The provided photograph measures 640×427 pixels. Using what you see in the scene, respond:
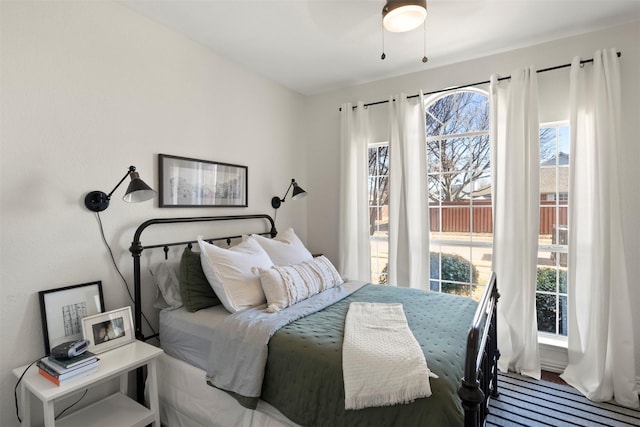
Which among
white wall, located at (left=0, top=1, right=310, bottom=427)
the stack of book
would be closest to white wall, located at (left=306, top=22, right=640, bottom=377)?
white wall, located at (left=0, top=1, right=310, bottom=427)

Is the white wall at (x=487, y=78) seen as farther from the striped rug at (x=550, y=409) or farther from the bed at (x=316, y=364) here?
the bed at (x=316, y=364)

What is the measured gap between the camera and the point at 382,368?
1.29 metres

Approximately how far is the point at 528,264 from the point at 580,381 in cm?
89

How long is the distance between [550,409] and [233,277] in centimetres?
225

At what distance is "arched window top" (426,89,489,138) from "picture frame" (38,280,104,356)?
2.98 m

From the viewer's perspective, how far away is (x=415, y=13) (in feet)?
6.24

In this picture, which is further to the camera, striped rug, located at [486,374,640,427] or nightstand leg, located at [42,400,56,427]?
striped rug, located at [486,374,640,427]

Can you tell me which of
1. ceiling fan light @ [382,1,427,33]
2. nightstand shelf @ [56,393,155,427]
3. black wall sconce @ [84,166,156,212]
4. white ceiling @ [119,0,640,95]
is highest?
white ceiling @ [119,0,640,95]

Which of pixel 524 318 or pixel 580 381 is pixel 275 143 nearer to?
pixel 524 318

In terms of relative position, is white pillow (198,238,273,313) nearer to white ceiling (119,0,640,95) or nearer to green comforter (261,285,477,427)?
green comforter (261,285,477,427)

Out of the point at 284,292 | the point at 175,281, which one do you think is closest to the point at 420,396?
the point at 284,292

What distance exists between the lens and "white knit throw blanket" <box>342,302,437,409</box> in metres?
1.21

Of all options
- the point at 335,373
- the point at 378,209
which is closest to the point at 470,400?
the point at 335,373

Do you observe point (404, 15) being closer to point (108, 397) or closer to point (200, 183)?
point (200, 183)
